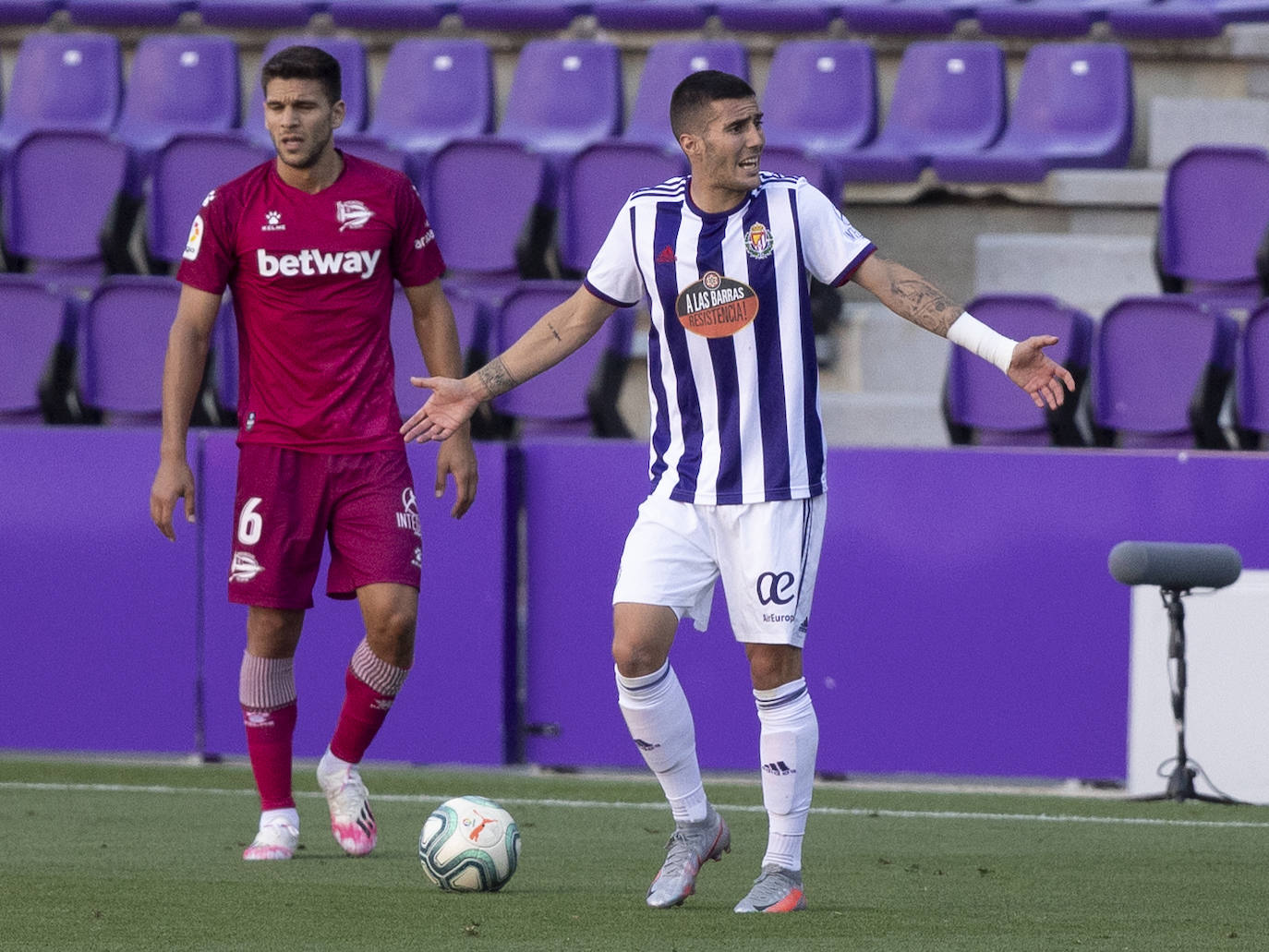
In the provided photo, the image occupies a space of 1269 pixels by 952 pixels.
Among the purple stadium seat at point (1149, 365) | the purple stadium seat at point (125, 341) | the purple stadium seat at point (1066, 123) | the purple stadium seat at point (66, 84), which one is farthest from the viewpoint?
the purple stadium seat at point (66, 84)

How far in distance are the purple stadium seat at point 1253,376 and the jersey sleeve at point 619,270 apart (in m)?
4.28

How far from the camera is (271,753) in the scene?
6.16m

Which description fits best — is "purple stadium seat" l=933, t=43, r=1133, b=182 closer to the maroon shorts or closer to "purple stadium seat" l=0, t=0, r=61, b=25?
"purple stadium seat" l=0, t=0, r=61, b=25

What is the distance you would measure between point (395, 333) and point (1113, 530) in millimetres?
3246

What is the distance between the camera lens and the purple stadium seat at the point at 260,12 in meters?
13.5

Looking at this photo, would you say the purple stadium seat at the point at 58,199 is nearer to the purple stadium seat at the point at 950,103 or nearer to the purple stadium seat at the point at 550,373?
the purple stadium seat at the point at 550,373

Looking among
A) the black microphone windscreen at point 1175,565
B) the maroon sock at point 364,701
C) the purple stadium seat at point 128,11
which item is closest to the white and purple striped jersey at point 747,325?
the maroon sock at point 364,701

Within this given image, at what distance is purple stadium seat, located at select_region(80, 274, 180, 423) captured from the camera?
9.55m

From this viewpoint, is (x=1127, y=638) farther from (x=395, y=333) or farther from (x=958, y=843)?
(x=395, y=333)

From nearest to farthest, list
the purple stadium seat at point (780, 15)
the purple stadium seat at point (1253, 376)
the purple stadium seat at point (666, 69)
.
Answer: the purple stadium seat at point (1253, 376) < the purple stadium seat at point (666, 69) < the purple stadium seat at point (780, 15)

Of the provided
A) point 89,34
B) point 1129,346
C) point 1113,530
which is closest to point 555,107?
point 89,34

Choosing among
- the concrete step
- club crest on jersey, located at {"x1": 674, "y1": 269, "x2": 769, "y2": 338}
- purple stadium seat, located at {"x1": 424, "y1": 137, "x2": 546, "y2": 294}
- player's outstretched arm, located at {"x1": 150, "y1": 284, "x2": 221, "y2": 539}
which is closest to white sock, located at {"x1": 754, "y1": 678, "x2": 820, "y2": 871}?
club crest on jersey, located at {"x1": 674, "y1": 269, "x2": 769, "y2": 338}

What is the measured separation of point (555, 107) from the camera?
12.6 m

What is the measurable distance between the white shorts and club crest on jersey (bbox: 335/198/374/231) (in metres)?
1.38
